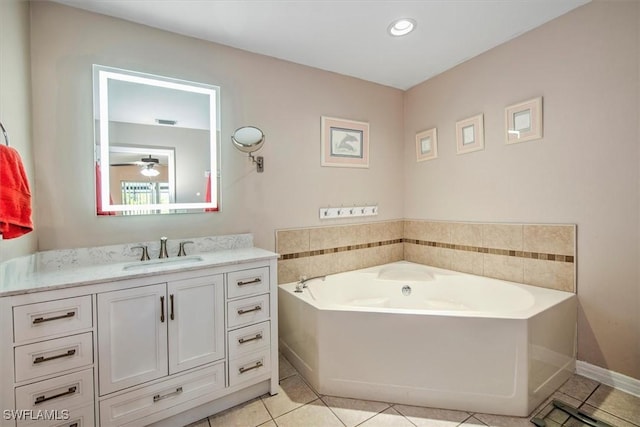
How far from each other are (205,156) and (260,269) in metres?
0.97

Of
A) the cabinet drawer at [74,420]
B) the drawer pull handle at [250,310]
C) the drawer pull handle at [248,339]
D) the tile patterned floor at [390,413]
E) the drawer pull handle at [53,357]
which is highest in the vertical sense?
the drawer pull handle at [250,310]

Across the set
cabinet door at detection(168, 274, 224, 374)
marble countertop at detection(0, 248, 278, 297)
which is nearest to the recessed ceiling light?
marble countertop at detection(0, 248, 278, 297)

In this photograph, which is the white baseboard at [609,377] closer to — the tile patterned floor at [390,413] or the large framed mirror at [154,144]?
the tile patterned floor at [390,413]

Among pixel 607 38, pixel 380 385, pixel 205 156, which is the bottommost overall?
pixel 380 385

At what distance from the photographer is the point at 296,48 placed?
235 centimetres

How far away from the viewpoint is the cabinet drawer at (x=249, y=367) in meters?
1.79

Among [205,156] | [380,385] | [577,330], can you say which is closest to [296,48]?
[205,156]

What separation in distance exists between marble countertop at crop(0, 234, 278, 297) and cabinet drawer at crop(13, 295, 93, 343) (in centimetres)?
8

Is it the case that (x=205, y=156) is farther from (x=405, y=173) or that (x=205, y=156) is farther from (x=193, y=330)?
(x=405, y=173)

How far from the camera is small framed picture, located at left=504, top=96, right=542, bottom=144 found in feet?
7.14

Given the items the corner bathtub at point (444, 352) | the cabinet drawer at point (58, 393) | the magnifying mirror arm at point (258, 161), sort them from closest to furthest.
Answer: the cabinet drawer at point (58, 393) < the corner bathtub at point (444, 352) < the magnifying mirror arm at point (258, 161)

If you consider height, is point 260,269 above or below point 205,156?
below

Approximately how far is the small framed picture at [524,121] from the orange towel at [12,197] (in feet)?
9.97

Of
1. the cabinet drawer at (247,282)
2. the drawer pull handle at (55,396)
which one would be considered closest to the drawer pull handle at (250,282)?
the cabinet drawer at (247,282)
